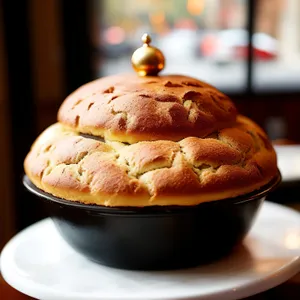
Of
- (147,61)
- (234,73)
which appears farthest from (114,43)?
(147,61)

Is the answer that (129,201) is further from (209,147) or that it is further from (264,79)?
(264,79)

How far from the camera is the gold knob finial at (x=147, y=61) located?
2.99 feet

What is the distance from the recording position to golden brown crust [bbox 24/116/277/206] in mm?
719

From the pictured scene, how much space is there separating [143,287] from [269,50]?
8.63 ft

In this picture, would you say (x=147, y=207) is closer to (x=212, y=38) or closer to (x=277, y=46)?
(x=212, y=38)

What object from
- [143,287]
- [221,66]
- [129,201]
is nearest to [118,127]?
[129,201]

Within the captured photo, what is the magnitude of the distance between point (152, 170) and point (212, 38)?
8.10 ft

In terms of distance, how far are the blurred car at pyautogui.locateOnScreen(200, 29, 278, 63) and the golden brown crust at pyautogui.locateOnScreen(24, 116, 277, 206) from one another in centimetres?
230

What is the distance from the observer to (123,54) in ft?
9.46

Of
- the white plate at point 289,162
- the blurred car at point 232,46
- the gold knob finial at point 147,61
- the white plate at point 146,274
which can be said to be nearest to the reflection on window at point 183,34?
the blurred car at point 232,46

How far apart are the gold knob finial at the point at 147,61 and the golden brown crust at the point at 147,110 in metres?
0.03

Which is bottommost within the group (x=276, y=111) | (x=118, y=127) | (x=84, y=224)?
(x=276, y=111)

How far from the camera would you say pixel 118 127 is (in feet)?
2.58

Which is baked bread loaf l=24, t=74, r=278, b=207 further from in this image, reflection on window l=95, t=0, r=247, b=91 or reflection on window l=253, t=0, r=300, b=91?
reflection on window l=253, t=0, r=300, b=91
